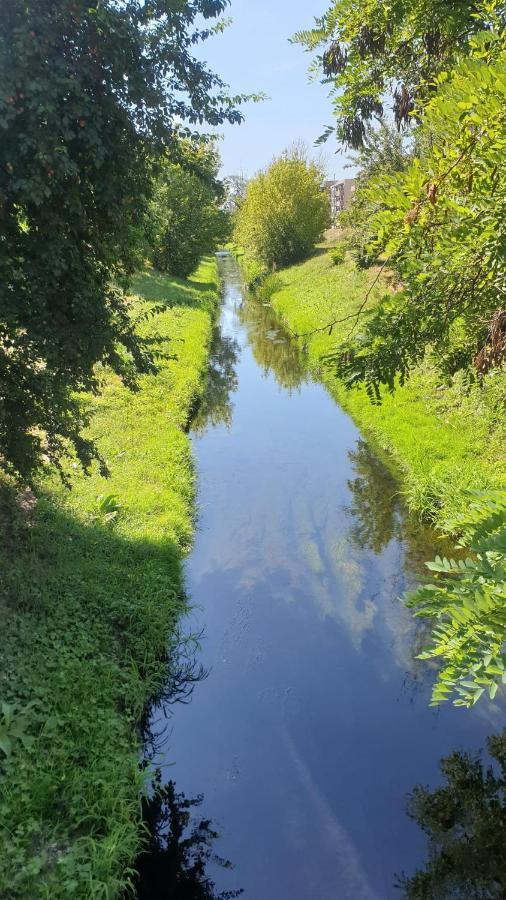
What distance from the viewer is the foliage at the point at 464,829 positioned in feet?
16.0

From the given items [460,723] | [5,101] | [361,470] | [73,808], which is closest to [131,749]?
[73,808]

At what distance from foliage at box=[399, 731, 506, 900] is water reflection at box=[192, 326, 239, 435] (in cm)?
1014

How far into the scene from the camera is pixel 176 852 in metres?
5.38

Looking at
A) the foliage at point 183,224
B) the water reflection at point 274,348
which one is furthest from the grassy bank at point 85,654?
the foliage at point 183,224

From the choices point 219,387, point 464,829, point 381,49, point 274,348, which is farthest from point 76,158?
point 274,348

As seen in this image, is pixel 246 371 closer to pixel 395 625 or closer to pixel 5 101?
pixel 395 625

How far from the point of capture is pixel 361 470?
40.4 ft

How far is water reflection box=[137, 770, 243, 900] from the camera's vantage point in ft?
16.6

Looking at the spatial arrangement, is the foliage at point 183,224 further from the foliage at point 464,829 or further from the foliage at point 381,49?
the foliage at point 464,829

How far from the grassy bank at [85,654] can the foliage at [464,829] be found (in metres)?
2.43

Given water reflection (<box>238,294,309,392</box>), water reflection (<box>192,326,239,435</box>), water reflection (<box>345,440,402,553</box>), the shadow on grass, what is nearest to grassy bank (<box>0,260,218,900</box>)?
the shadow on grass

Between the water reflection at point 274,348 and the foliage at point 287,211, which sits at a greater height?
the foliage at point 287,211

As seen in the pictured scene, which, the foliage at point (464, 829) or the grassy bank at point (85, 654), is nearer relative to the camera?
the grassy bank at point (85, 654)

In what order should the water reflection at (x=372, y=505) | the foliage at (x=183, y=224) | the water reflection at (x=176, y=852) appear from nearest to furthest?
the water reflection at (x=176, y=852), the water reflection at (x=372, y=505), the foliage at (x=183, y=224)
